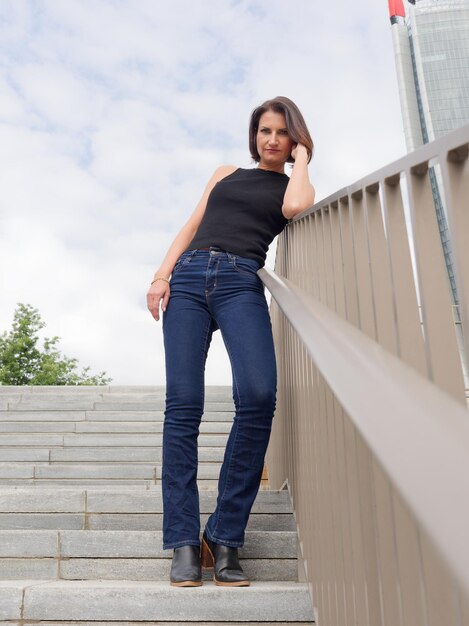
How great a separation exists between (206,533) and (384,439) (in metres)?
1.62

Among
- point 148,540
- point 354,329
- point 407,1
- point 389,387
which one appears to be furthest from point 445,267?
point 407,1

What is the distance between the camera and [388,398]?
55cm

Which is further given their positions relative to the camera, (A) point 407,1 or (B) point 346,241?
(A) point 407,1

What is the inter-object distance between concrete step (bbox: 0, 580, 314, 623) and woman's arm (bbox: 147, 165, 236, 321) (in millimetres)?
882

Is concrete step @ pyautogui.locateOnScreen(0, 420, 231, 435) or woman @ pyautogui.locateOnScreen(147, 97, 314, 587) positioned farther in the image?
concrete step @ pyautogui.locateOnScreen(0, 420, 231, 435)

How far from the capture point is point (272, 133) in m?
2.47

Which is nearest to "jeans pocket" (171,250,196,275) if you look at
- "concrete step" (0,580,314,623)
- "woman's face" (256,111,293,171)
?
"woman's face" (256,111,293,171)

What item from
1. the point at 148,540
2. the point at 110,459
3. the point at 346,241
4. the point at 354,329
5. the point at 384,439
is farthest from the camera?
the point at 110,459

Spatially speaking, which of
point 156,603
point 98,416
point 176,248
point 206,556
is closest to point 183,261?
point 176,248

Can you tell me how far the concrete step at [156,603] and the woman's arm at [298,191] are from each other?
116 centimetres

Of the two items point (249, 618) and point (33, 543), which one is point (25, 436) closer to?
point (33, 543)

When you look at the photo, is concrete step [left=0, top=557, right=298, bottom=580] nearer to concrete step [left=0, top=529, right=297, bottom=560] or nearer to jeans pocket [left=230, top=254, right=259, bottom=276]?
concrete step [left=0, top=529, right=297, bottom=560]

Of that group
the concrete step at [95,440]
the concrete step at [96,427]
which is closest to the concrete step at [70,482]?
the concrete step at [95,440]

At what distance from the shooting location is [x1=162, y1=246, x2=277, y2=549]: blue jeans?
1977 millimetres
